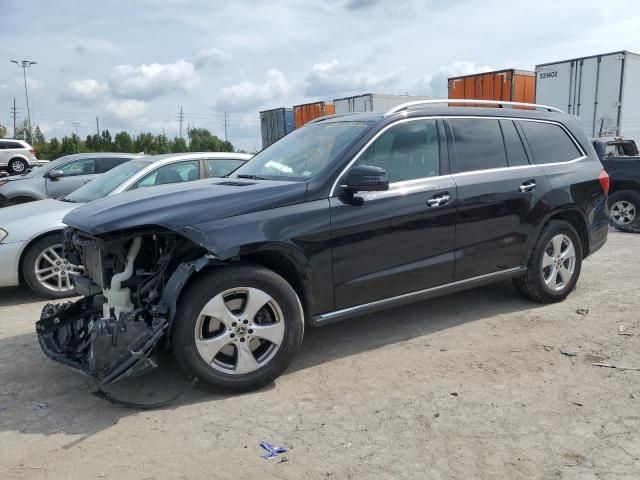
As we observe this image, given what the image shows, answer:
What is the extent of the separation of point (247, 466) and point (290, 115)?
23.7m

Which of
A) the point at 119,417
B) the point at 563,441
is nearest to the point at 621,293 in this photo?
the point at 563,441

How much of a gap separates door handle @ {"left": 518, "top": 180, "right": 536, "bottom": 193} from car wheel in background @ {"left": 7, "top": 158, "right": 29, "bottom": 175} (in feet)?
86.6

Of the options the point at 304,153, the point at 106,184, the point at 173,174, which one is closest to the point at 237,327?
the point at 304,153

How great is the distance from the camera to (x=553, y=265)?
526 centimetres

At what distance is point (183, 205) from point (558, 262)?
364 cm

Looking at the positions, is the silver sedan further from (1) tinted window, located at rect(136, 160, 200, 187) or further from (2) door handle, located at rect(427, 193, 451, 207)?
(2) door handle, located at rect(427, 193, 451, 207)

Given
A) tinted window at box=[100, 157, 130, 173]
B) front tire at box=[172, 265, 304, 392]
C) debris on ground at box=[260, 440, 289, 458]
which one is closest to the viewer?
debris on ground at box=[260, 440, 289, 458]

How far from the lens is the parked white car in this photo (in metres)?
26.0

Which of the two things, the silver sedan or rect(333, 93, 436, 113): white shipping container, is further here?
rect(333, 93, 436, 113): white shipping container

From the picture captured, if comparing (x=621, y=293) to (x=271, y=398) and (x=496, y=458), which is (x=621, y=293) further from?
(x=271, y=398)

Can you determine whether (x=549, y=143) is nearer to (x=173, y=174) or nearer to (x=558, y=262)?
(x=558, y=262)

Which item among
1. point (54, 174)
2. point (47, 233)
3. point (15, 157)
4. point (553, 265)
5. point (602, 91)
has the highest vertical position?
point (602, 91)

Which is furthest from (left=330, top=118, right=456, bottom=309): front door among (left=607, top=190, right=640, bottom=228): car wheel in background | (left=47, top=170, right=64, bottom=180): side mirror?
(left=47, top=170, right=64, bottom=180): side mirror

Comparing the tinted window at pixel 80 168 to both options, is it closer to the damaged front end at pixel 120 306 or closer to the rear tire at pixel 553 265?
the damaged front end at pixel 120 306
